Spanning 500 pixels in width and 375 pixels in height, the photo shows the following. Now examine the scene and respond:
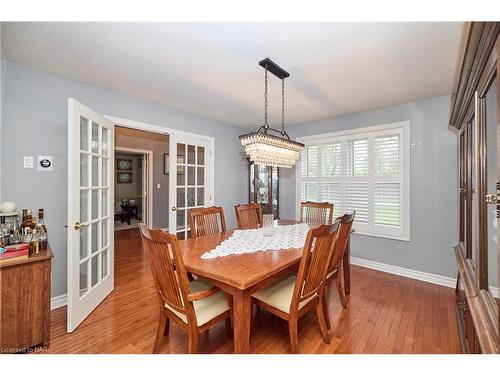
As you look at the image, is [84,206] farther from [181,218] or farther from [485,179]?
[485,179]

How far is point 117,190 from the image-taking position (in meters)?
6.89

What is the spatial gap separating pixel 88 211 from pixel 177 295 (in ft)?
4.63

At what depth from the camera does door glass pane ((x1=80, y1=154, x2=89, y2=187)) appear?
2.05 meters

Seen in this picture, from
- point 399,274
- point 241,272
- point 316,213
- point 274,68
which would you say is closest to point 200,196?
point 316,213

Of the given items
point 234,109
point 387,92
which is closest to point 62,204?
point 234,109

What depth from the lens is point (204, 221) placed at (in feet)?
8.05

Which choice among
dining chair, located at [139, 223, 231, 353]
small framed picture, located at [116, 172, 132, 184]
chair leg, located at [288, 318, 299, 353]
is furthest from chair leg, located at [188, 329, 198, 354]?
small framed picture, located at [116, 172, 132, 184]

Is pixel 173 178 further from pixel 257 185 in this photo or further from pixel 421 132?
pixel 421 132

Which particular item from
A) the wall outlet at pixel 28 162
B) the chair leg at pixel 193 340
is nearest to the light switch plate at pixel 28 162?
the wall outlet at pixel 28 162

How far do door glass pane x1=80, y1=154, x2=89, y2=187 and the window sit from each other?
305 centimetres

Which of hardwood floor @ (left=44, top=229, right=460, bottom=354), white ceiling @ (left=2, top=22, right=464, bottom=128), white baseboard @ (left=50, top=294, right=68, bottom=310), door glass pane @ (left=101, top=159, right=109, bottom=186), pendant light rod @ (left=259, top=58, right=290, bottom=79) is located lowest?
hardwood floor @ (left=44, top=229, right=460, bottom=354)

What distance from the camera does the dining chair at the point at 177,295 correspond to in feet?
4.07

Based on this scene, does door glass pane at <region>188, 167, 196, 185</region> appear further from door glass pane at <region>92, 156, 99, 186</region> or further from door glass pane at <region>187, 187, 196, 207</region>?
door glass pane at <region>92, 156, 99, 186</region>

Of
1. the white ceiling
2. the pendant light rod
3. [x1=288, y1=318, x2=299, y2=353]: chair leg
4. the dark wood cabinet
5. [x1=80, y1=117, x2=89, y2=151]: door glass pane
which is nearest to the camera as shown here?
[x1=288, y1=318, x2=299, y2=353]: chair leg
